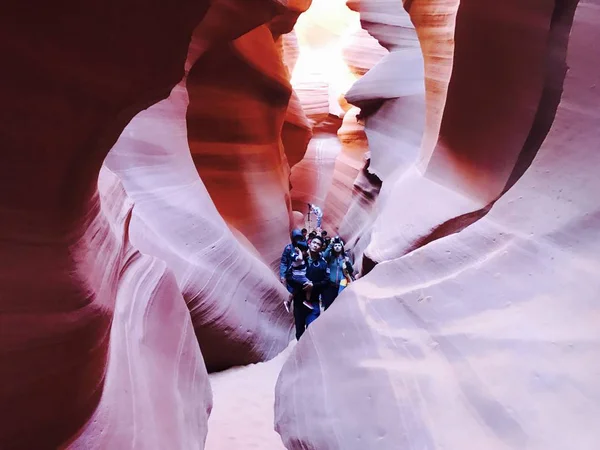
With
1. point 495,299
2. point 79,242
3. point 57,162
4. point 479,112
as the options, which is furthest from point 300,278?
point 57,162

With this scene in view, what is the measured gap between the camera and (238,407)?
3.15 metres

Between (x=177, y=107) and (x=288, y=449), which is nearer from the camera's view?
(x=288, y=449)

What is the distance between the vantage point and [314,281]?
3961 mm

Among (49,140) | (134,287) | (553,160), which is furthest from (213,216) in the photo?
(49,140)

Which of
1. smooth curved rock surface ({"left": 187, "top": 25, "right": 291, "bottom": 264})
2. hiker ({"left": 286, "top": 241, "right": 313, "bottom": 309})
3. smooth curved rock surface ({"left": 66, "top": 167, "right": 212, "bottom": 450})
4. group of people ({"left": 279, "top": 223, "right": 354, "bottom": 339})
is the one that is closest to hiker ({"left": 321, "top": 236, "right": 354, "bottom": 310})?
group of people ({"left": 279, "top": 223, "right": 354, "bottom": 339})

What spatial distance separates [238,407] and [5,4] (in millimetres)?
2670

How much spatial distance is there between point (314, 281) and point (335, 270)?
1.27 feet

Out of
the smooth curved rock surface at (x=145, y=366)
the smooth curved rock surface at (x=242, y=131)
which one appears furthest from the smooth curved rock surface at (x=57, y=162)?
the smooth curved rock surface at (x=242, y=131)

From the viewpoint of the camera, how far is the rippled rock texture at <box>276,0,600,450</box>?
5.54 ft

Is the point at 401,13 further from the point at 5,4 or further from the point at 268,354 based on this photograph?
the point at 5,4

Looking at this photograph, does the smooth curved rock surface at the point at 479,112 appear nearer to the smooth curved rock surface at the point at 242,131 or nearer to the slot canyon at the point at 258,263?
the slot canyon at the point at 258,263

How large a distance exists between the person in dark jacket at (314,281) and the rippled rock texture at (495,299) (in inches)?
36.4

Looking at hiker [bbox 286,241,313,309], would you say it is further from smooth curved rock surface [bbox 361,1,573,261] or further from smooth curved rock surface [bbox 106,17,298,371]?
smooth curved rock surface [bbox 361,1,573,261]

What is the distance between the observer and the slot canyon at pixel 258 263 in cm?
119
